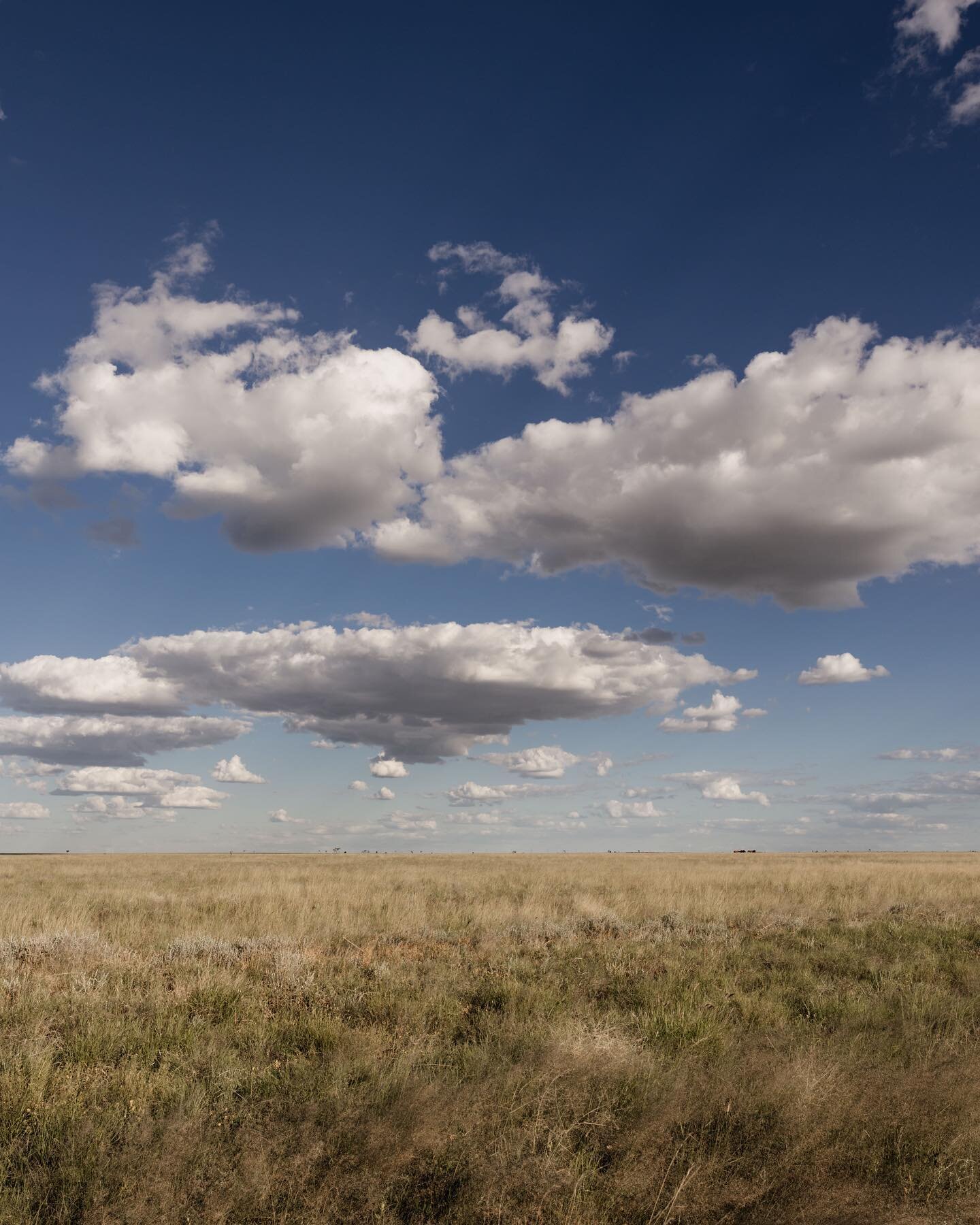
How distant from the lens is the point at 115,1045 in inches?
274

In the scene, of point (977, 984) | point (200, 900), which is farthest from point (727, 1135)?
point (200, 900)

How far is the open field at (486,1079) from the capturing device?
15.2 feet

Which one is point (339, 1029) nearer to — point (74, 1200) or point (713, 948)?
point (74, 1200)

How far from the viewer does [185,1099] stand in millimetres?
5793

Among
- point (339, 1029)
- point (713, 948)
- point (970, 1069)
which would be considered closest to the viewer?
point (970, 1069)

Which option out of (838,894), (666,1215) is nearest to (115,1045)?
(666,1215)

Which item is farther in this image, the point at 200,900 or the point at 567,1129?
the point at 200,900

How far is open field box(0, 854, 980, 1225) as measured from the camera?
15.2 feet

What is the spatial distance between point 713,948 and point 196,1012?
8287mm

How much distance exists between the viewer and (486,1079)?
6.17 m

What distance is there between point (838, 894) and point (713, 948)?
477 inches

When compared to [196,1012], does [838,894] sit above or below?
below

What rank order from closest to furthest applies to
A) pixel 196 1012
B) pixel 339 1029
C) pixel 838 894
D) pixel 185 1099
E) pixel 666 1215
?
pixel 666 1215 → pixel 185 1099 → pixel 339 1029 → pixel 196 1012 → pixel 838 894

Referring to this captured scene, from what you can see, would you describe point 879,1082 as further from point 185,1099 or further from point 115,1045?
point 115,1045
